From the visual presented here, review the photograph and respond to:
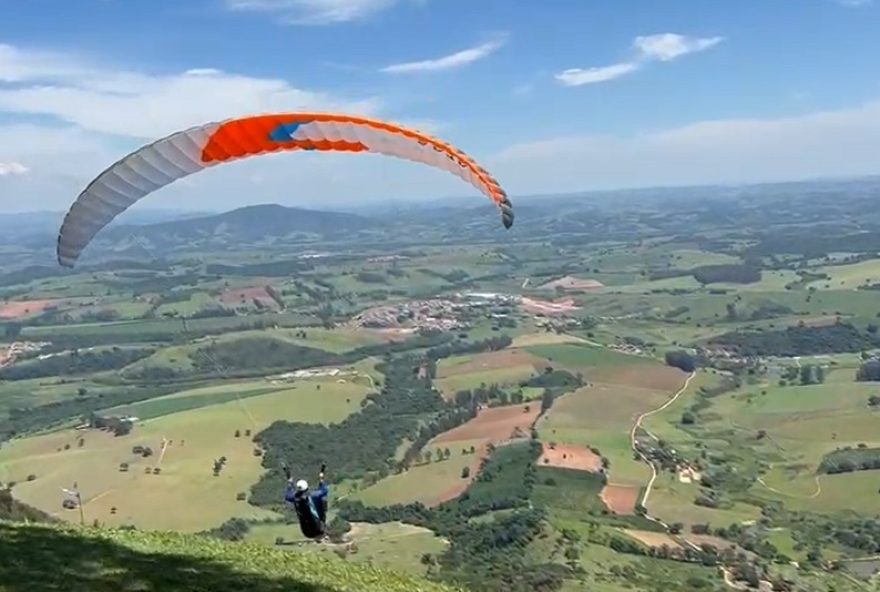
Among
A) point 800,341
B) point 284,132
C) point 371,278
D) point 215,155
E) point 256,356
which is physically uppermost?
point 284,132

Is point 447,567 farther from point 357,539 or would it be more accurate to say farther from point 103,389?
point 103,389

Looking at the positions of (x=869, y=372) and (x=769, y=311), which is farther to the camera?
(x=769, y=311)

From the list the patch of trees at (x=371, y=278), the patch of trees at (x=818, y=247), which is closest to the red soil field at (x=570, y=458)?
the patch of trees at (x=371, y=278)

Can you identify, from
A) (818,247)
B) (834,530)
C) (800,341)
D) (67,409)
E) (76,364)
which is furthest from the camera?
(818,247)

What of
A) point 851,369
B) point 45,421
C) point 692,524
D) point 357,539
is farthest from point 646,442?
point 45,421

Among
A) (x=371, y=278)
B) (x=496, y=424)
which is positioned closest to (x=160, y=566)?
(x=496, y=424)

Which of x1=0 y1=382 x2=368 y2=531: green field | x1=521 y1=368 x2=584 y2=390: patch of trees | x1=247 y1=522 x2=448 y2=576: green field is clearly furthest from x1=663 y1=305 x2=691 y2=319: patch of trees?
x1=247 y1=522 x2=448 y2=576: green field

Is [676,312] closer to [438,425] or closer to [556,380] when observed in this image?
[556,380]

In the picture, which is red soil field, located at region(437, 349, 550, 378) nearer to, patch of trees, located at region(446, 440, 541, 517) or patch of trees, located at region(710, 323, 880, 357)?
patch of trees, located at region(710, 323, 880, 357)

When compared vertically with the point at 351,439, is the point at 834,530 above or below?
below
